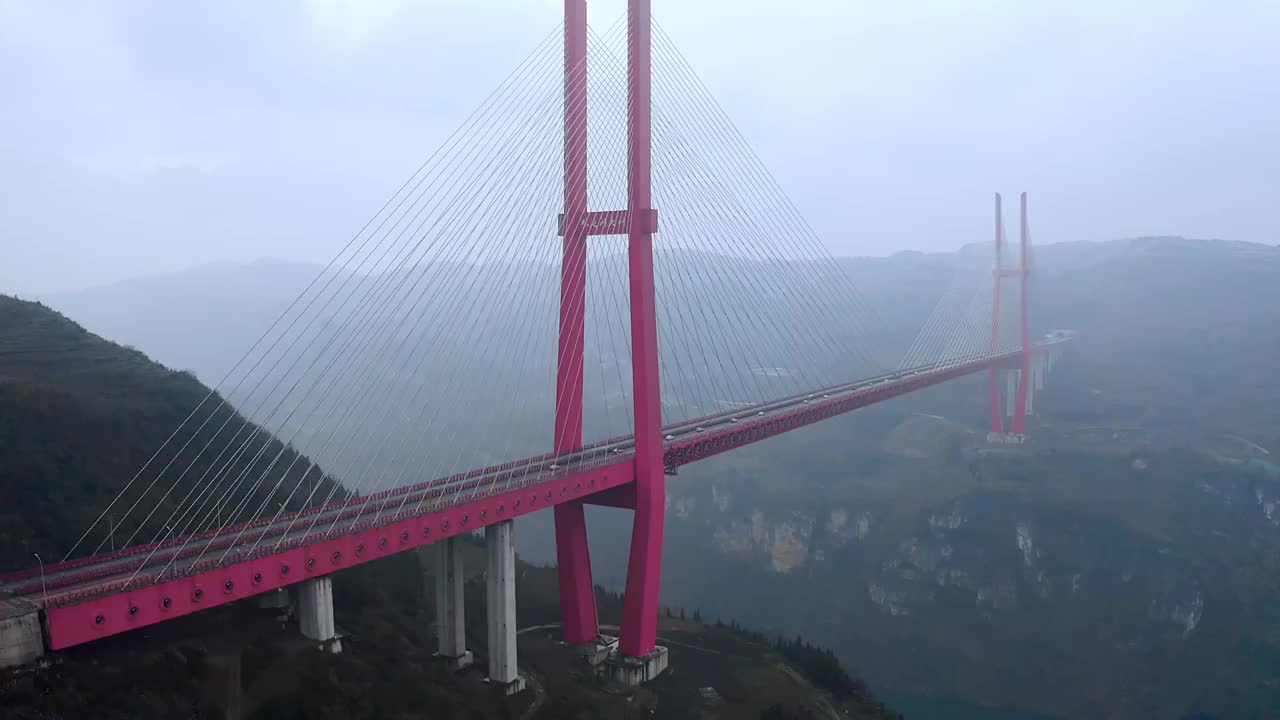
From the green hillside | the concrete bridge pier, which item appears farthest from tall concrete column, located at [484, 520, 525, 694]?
the concrete bridge pier

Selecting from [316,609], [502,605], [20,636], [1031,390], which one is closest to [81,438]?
[316,609]

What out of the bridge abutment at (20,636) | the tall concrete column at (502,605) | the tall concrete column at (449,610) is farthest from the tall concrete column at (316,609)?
the bridge abutment at (20,636)

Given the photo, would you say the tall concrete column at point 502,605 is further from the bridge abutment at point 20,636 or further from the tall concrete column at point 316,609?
the bridge abutment at point 20,636

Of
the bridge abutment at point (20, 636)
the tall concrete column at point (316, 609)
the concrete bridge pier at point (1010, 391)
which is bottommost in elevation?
the concrete bridge pier at point (1010, 391)

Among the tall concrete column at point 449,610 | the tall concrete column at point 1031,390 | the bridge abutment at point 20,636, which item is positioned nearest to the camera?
the bridge abutment at point 20,636

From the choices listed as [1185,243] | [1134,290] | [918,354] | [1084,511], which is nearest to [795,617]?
[1084,511]

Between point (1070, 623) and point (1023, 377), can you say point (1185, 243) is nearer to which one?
point (1023, 377)
